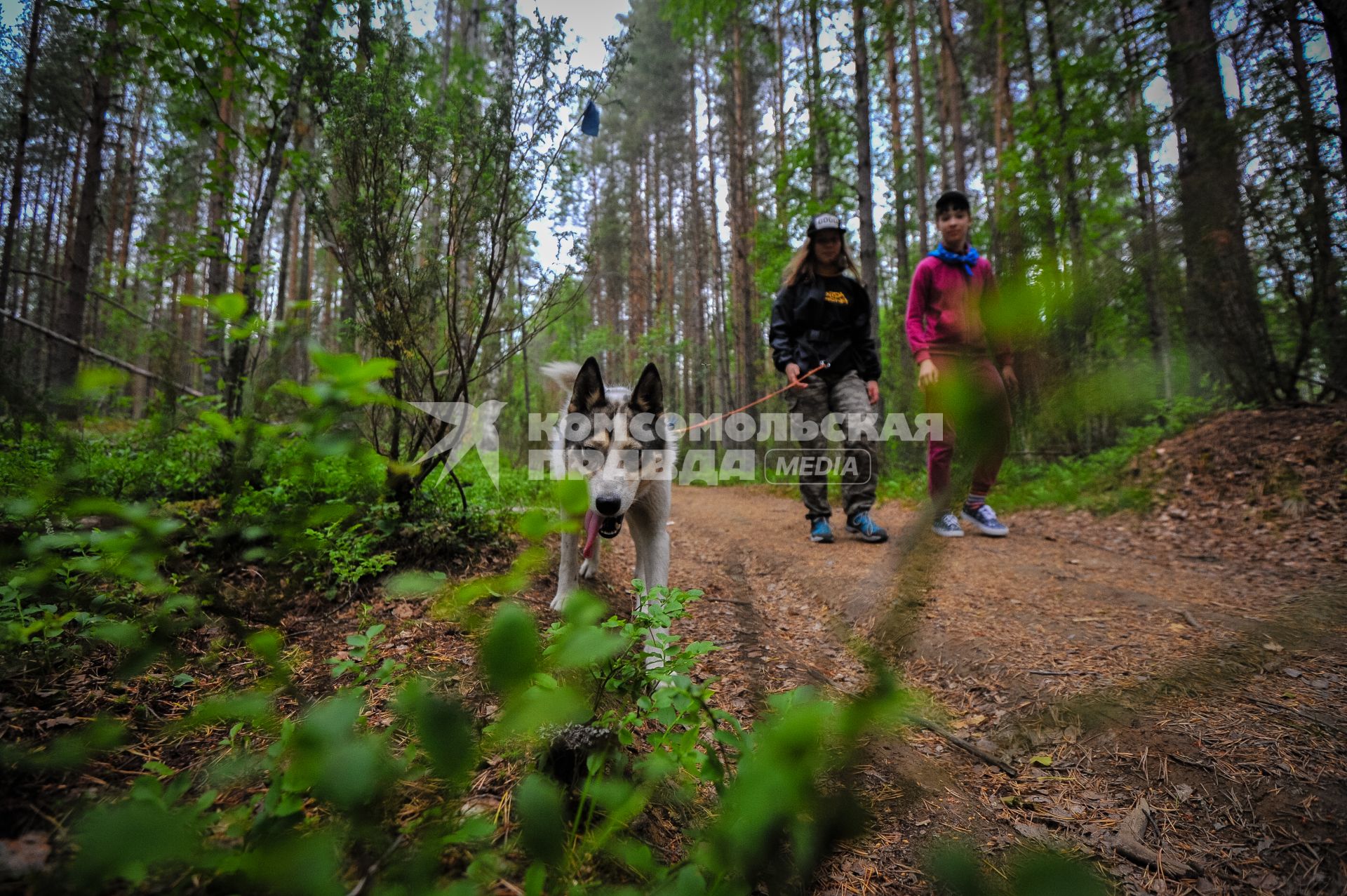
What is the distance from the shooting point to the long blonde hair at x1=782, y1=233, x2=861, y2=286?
539 cm

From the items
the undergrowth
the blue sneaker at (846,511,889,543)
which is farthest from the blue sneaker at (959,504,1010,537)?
the undergrowth

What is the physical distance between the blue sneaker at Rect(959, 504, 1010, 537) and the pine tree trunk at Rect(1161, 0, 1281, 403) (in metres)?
2.92

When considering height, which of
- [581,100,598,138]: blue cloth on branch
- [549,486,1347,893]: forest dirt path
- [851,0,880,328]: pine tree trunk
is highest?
[851,0,880,328]: pine tree trunk

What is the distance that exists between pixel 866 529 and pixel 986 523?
1.07m

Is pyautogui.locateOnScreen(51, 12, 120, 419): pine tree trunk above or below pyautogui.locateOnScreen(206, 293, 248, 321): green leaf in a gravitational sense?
above

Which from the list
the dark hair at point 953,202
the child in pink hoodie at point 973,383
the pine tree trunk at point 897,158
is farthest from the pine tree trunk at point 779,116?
the child in pink hoodie at point 973,383

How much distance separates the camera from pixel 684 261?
25.0m

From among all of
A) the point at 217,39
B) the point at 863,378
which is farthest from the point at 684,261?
the point at 217,39

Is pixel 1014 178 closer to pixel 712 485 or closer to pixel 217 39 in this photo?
pixel 217 39

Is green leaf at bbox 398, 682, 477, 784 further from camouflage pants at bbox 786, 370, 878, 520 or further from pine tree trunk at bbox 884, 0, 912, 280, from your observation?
pine tree trunk at bbox 884, 0, 912, 280

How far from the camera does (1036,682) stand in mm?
2217

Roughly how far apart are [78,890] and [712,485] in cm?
1262

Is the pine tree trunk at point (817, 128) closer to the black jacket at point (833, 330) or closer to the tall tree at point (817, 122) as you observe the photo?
the tall tree at point (817, 122)

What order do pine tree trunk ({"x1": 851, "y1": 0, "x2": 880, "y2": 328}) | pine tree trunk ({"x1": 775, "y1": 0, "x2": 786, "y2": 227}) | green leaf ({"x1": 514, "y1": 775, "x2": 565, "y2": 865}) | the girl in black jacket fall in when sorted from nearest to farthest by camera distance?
green leaf ({"x1": 514, "y1": 775, "x2": 565, "y2": 865})
the girl in black jacket
pine tree trunk ({"x1": 851, "y1": 0, "x2": 880, "y2": 328})
pine tree trunk ({"x1": 775, "y1": 0, "x2": 786, "y2": 227})
